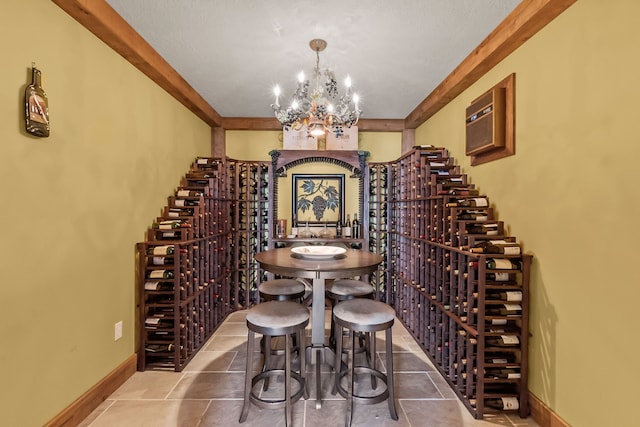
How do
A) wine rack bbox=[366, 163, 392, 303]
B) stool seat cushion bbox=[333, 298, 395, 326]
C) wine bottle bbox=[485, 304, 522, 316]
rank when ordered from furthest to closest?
1. wine rack bbox=[366, 163, 392, 303]
2. wine bottle bbox=[485, 304, 522, 316]
3. stool seat cushion bbox=[333, 298, 395, 326]

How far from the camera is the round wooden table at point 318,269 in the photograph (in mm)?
1957

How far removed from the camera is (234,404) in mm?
2061

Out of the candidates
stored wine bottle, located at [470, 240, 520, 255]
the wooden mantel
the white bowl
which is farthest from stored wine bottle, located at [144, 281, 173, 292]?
stored wine bottle, located at [470, 240, 520, 255]

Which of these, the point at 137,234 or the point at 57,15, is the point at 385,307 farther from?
the point at 57,15

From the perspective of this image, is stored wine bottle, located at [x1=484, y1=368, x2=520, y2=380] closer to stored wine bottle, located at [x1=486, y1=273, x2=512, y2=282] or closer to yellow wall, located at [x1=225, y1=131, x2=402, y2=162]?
stored wine bottle, located at [x1=486, y1=273, x2=512, y2=282]

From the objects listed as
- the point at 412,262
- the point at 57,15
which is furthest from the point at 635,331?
the point at 57,15

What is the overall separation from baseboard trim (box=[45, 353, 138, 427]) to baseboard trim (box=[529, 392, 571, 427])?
276 cm

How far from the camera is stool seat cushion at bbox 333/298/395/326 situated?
72.8 inches

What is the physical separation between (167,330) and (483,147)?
2925 mm

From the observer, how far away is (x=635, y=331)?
4.44ft

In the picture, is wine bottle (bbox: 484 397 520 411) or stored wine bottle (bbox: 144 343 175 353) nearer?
wine bottle (bbox: 484 397 520 411)

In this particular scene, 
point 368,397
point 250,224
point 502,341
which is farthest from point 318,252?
point 250,224

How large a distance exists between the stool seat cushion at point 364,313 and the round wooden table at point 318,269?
214 mm

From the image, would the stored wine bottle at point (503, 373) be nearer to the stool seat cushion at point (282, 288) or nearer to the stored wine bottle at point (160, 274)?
the stool seat cushion at point (282, 288)
